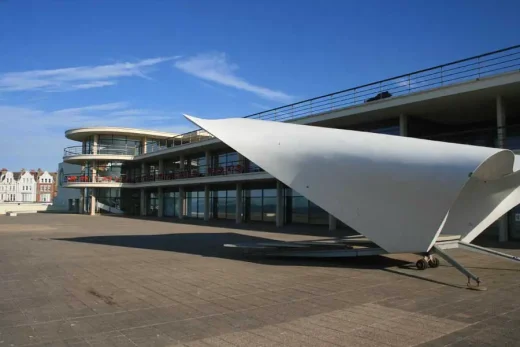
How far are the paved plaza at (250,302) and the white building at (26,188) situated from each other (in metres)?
129

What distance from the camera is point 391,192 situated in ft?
31.8

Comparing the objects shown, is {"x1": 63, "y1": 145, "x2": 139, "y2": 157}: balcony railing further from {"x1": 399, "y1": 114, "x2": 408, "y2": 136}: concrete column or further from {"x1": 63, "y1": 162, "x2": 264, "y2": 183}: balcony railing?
{"x1": 399, "y1": 114, "x2": 408, "y2": 136}: concrete column

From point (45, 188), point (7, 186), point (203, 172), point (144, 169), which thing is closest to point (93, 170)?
point (144, 169)

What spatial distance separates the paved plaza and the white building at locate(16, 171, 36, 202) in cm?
12910

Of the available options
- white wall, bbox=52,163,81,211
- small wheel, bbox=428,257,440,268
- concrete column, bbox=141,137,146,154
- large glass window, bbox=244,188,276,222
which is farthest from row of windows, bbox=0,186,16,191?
small wheel, bbox=428,257,440,268

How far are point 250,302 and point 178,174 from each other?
102 ft

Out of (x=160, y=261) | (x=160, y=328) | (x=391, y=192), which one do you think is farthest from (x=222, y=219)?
(x=160, y=328)

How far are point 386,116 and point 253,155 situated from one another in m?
12.6

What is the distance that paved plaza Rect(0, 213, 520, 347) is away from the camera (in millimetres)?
5152

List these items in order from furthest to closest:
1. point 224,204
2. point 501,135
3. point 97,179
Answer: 1. point 97,179
2. point 224,204
3. point 501,135

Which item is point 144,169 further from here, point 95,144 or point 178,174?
point 178,174

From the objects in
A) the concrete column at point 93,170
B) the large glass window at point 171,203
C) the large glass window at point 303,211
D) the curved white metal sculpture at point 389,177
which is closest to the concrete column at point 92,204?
the concrete column at point 93,170

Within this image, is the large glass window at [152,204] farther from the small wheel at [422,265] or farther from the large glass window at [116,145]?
the small wheel at [422,265]

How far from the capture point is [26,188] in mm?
126312
